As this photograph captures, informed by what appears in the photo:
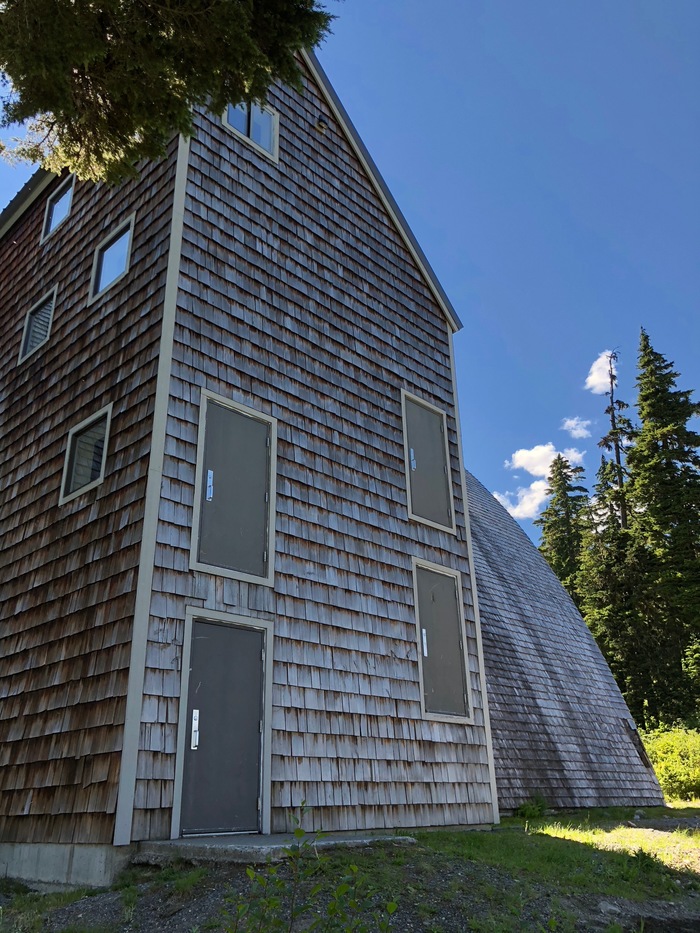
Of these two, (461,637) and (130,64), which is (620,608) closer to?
(461,637)

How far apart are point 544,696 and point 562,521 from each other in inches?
1159

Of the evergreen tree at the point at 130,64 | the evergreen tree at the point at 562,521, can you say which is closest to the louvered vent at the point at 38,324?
the evergreen tree at the point at 130,64

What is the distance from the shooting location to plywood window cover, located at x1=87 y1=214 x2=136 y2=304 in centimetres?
840

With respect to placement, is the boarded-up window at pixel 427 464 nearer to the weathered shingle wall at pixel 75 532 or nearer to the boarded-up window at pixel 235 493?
the boarded-up window at pixel 235 493

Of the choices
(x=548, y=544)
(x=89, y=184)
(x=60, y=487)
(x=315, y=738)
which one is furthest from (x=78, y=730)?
(x=548, y=544)

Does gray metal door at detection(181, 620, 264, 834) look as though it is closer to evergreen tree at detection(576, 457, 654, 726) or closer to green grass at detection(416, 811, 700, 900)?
green grass at detection(416, 811, 700, 900)

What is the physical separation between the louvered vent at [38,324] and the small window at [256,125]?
3126 millimetres

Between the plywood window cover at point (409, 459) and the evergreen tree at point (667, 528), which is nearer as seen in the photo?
the plywood window cover at point (409, 459)

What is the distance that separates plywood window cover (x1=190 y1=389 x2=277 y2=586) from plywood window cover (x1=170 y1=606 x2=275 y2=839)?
0.39 meters

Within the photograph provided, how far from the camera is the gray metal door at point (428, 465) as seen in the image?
980 cm


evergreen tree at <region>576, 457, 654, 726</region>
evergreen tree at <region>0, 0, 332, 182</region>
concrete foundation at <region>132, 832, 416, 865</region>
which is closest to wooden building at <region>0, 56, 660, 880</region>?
concrete foundation at <region>132, 832, 416, 865</region>

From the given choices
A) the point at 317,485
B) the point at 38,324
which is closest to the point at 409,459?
the point at 317,485

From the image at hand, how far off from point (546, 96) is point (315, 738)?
17458 millimetres

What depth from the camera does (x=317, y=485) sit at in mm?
8367
